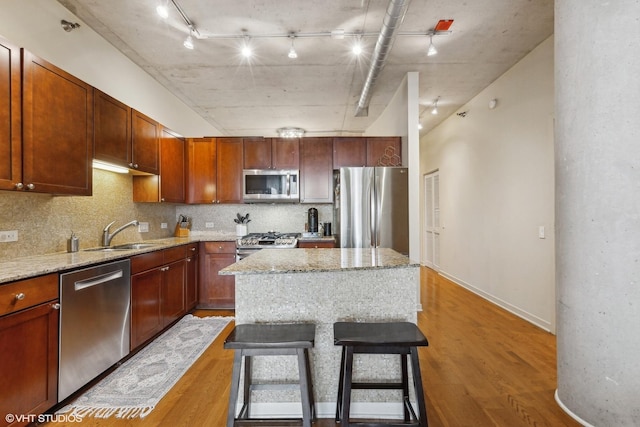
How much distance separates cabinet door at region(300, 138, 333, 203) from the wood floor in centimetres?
216

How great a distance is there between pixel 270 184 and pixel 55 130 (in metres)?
2.51

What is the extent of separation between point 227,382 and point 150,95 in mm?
3664

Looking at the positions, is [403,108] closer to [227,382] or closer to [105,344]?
[227,382]

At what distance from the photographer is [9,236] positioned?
212 centimetres

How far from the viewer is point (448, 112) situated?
5.41 metres

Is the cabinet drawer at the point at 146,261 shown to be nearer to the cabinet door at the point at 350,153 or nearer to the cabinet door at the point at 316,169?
the cabinet door at the point at 316,169

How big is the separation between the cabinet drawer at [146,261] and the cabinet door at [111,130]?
941 mm

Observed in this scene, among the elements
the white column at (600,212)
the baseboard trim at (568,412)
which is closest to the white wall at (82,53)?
the white column at (600,212)

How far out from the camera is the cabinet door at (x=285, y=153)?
4375 mm

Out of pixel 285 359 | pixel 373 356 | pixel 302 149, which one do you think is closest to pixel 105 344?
pixel 285 359

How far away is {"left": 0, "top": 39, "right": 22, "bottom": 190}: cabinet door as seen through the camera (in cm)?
180

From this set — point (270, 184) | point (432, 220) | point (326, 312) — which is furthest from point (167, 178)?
point (432, 220)

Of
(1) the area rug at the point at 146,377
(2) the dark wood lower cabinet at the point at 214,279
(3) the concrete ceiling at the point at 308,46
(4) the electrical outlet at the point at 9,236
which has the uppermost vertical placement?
(3) the concrete ceiling at the point at 308,46

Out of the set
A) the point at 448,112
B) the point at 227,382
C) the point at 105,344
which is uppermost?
the point at 448,112
